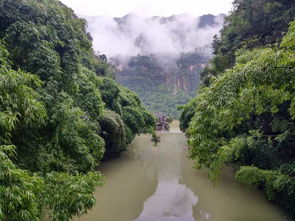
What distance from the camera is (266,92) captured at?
13.9 feet

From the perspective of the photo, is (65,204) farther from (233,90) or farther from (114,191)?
(114,191)

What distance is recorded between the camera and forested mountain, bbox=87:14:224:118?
54188 mm

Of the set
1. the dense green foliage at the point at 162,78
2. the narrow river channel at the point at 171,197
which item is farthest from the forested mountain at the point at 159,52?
the narrow river channel at the point at 171,197

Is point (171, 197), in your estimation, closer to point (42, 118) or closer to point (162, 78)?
point (42, 118)

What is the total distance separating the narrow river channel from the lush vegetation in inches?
98.6

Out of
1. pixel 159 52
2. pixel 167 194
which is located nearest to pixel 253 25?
pixel 167 194

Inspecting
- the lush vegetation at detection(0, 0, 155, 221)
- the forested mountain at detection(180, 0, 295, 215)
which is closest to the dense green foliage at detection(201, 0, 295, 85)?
the forested mountain at detection(180, 0, 295, 215)

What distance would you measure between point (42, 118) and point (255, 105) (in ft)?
12.8

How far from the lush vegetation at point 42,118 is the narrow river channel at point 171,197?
2.50 meters

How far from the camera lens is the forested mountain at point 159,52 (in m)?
54.2

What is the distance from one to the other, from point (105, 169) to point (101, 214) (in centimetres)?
466

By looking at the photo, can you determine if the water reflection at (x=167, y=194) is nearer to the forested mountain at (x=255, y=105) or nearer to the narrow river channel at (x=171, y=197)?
the narrow river channel at (x=171, y=197)

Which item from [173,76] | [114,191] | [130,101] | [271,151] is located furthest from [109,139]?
[173,76]

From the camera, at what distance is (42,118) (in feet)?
13.4
